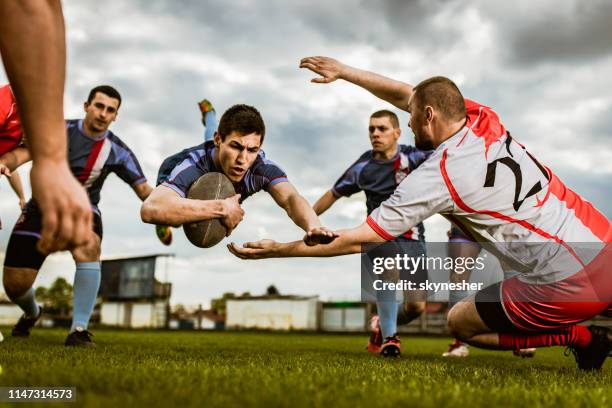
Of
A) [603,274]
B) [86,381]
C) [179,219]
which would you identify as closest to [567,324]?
[603,274]

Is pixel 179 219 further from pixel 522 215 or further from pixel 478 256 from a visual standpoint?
pixel 478 256

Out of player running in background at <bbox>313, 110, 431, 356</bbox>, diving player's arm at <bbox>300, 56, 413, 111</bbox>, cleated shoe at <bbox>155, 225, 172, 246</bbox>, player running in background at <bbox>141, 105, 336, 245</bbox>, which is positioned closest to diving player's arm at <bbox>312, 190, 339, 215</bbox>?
player running in background at <bbox>313, 110, 431, 356</bbox>

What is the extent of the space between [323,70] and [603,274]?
110 inches

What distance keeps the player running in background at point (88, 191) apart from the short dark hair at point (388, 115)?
331 cm

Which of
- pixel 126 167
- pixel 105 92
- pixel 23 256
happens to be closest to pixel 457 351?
pixel 126 167

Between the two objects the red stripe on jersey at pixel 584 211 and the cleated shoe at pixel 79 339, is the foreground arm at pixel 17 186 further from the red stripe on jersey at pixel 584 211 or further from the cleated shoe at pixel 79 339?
the red stripe on jersey at pixel 584 211

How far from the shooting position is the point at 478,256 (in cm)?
853

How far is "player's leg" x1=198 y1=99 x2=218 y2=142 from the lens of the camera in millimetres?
8547

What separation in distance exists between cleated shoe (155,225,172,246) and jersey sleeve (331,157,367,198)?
97.5 inches

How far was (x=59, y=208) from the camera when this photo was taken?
1.44 metres

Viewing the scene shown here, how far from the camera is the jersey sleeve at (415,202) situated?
3969 mm

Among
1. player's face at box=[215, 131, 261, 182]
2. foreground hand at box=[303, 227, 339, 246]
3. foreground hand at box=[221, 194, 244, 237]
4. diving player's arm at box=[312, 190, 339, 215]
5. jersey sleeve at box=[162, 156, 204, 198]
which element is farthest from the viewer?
diving player's arm at box=[312, 190, 339, 215]

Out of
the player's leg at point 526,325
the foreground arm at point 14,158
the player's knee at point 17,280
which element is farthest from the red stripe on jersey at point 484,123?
the player's knee at point 17,280

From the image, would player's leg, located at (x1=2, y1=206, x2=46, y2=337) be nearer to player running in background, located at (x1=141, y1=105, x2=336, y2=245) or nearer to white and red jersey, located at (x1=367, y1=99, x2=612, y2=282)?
player running in background, located at (x1=141, y1=105, x2=336, y2=245)
